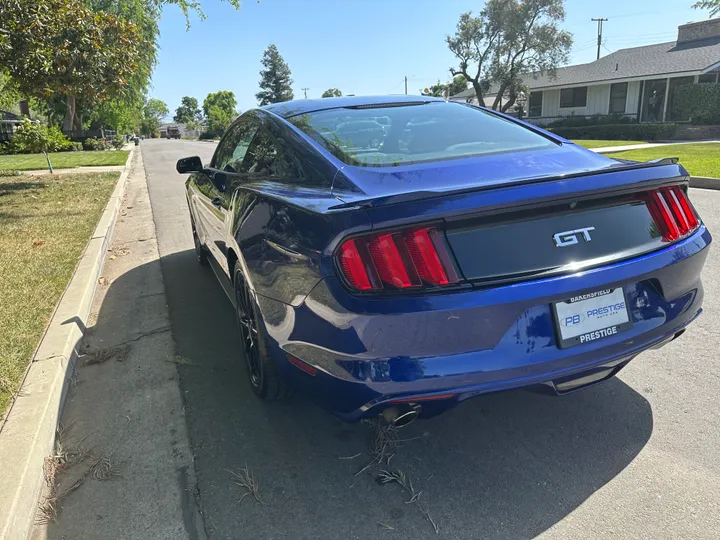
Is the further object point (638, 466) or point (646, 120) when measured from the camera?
point (646, 120)

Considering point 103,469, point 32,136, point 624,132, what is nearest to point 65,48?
point 32,136

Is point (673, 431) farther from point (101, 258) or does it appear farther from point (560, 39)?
point (560, 39)

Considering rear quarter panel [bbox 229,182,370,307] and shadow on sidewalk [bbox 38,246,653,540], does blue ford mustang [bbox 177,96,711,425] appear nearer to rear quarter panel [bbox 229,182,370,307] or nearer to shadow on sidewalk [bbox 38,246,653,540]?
rear quarter panel [bbox 229,182,370,307]

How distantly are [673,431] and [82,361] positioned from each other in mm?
3678

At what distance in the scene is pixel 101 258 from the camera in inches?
245

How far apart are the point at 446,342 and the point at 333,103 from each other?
2202mm

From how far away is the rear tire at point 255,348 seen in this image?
9.30ft

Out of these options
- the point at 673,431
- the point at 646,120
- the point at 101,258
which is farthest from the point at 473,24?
the point at 673,431

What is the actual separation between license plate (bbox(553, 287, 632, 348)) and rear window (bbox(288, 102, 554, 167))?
954mm

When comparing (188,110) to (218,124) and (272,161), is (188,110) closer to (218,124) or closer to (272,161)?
(218,124)

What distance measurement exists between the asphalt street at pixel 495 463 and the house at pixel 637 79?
96.7 feet

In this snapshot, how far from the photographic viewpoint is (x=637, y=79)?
2908 cm

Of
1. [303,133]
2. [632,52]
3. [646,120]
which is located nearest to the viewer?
[303,133]

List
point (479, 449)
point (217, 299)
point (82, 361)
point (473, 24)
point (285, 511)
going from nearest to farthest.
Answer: point (285, 511), point (479, 449), point (82, 361), point (217, 299), point (473, 24)
